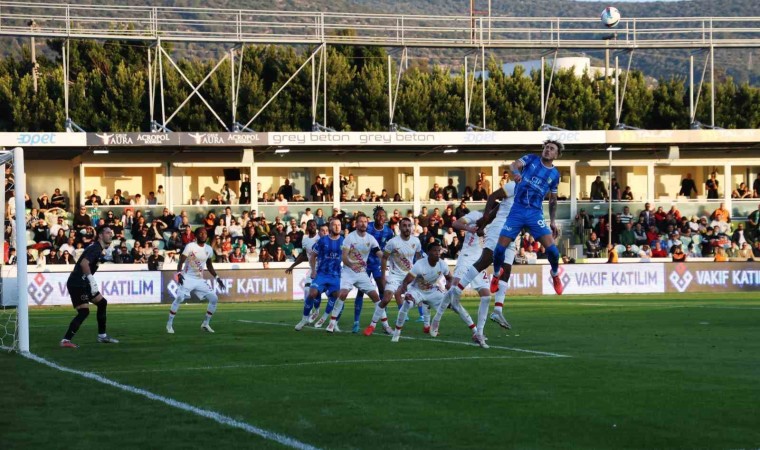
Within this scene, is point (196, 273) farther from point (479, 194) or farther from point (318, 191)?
point (479, 194)

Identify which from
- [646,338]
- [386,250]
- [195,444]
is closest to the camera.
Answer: [195,444]

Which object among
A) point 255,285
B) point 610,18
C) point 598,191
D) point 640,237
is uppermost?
point 610,18

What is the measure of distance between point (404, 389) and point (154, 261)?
2601cm

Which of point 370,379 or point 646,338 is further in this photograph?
point 646,338

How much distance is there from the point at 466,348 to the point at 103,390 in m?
6.43

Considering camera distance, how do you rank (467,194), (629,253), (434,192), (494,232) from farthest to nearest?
(434,192)
(467,194)
(629,253)
(494,232)

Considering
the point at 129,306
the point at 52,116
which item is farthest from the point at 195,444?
the point at 52,116

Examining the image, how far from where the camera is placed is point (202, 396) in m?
12.0

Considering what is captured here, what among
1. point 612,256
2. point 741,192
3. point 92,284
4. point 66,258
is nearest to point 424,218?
point 612,256

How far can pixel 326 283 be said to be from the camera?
72.4ft

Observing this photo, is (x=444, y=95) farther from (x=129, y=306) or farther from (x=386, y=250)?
(x=386, y=250)

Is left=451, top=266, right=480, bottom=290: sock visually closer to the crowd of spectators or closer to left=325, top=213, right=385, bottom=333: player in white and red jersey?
left=325, top=213, right=385, bottom=333: player in white and red jersey

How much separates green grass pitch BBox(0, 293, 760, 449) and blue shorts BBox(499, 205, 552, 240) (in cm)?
178

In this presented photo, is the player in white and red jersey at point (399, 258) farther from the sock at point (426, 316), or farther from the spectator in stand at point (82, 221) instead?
the spectator in stand at point (82, 221)
